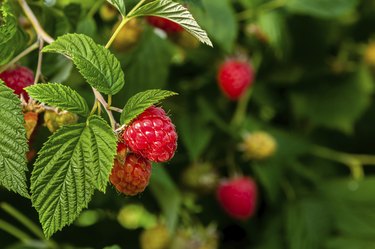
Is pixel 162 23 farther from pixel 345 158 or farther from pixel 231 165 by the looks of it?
pixel 345 158

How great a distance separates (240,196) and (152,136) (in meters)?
0.98

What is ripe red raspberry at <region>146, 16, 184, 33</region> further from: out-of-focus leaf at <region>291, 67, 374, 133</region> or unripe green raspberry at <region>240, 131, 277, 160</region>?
out-of-focus leaf at <region>291, 67, 374, 133</region>

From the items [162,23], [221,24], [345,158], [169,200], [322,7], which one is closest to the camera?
[162,23]

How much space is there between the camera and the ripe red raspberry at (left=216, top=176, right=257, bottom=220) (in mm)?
1657

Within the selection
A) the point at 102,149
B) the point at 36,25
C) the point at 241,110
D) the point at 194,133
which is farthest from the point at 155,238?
the point at 102,149

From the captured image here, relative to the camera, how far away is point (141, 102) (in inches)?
26.6

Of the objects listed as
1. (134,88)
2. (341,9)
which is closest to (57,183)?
(134,88)

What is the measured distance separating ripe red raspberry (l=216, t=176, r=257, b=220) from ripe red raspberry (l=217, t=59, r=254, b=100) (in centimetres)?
20

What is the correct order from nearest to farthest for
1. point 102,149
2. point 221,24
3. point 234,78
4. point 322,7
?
point 102,149
point 221,24
point 234,78
point 322,7

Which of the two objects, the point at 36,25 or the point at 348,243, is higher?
the point at 36,25

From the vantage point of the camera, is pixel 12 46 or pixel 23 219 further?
pixel 23 219

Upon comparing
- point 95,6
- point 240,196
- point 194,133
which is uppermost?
point 95,6

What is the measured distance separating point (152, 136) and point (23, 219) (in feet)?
2.03

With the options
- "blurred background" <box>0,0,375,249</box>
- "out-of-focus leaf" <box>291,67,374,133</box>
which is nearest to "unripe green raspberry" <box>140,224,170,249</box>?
"blurred background" <box>0,0,375,249</box>
